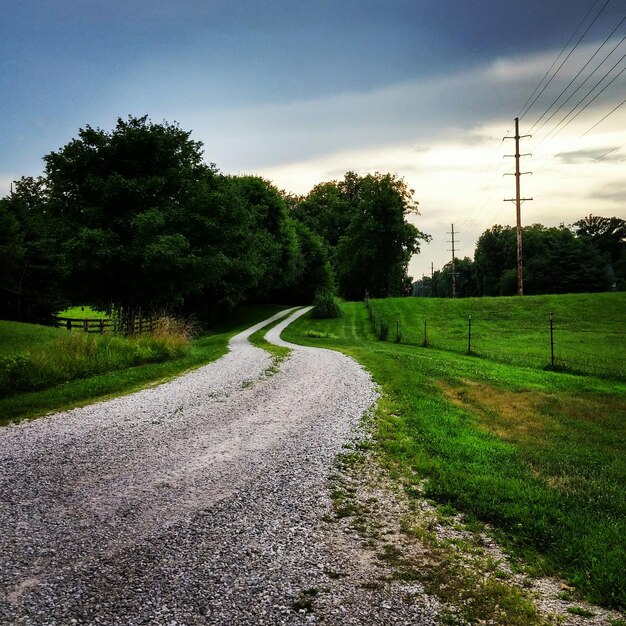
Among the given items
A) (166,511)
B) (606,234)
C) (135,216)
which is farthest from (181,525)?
(606,234)

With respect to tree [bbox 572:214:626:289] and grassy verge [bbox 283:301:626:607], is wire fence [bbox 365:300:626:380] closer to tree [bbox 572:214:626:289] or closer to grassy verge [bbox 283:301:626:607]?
grassy verge [bbox 283:301:626:607]

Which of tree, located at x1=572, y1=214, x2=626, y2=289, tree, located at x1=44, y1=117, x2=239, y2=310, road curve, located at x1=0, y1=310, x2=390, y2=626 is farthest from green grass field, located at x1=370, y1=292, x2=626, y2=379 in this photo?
tree, located at x1=572, y1=214, x2=626, y2=289

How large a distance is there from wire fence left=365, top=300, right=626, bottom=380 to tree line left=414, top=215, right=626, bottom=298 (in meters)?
46.1

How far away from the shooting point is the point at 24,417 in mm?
9086

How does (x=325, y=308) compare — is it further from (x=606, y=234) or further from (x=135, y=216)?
(x=606, y=234)

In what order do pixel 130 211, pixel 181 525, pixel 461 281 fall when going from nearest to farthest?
pixel 181 525
pixel 130 211
pixel 461 281

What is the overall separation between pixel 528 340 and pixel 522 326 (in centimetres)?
500

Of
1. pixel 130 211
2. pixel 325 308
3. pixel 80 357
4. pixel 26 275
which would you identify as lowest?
pixel 80 357

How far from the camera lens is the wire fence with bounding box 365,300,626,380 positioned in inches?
766

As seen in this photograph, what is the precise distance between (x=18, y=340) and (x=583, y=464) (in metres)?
22.7

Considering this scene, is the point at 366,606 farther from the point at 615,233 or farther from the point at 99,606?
the point at 615,233

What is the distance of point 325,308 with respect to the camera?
41.1 m

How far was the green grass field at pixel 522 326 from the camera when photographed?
23062 mm

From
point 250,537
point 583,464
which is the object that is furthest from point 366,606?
point 583,464
